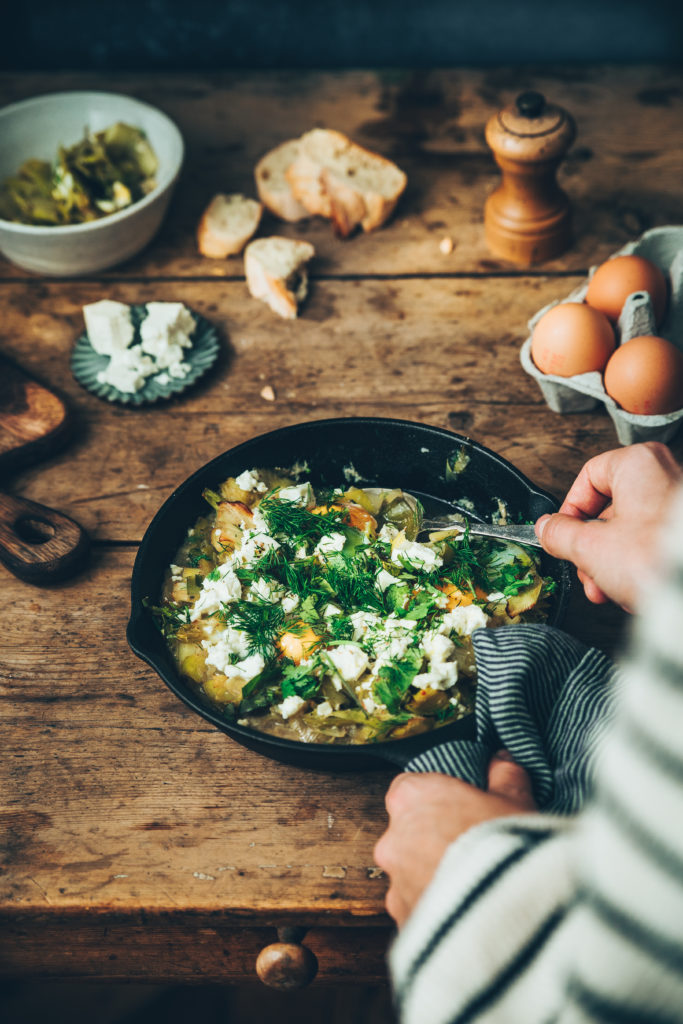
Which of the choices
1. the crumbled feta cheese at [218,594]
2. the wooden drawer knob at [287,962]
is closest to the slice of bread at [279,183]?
the crumbled feta cheese at [218,594]

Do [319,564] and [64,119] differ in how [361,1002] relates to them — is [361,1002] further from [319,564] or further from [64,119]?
[64,119]

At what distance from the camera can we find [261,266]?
1.49 metres

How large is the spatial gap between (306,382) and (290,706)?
683 millimetres

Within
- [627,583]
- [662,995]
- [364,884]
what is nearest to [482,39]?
[627,583]

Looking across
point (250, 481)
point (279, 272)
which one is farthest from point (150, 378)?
point (250, 481)

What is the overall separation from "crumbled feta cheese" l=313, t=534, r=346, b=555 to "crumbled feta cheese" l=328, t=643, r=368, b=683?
15 cm

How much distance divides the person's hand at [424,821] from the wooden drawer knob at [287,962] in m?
0.30

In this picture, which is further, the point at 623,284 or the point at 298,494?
the point at 623,284

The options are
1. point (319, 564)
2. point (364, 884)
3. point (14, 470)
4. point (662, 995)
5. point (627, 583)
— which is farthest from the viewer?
point (14, 470)

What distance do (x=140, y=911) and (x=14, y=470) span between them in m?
0.76

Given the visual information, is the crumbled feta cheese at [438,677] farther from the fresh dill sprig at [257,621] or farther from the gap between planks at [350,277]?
the gap between planks at [350,277]

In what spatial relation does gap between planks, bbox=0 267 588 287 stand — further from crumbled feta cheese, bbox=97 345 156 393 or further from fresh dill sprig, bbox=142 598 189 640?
fresh dill sprig, bbox=142 598 189 640

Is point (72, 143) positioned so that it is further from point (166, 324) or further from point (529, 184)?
point (529, 184)

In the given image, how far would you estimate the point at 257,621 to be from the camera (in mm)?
994
